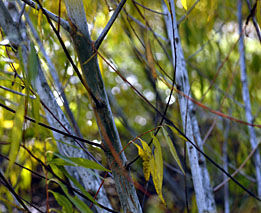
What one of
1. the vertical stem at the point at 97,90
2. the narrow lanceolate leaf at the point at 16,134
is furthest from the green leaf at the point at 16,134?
the vertical stem at the point at 97,90

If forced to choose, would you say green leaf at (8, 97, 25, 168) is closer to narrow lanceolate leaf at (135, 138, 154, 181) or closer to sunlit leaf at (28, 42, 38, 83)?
sunlit leaf at (28, 42, 38, 83)

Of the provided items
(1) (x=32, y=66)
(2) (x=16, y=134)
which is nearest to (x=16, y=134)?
(2) (x=16, y=134)

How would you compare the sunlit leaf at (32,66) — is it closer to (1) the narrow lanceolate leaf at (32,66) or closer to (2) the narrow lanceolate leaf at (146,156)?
(1) the narrow lanceolate leaf at (32,66)

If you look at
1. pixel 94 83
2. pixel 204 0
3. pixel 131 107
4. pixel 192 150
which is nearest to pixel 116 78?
pixel 131 107

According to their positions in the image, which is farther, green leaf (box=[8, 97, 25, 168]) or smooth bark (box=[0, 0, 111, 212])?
smooth bark (box=[0, 0, 111, 212])

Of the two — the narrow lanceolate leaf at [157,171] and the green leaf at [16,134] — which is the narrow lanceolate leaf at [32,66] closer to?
the green leaf at [16,134]

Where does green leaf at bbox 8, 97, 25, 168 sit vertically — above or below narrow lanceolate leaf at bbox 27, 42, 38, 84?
below

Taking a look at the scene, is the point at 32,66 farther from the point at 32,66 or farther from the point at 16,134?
the point at 16,134

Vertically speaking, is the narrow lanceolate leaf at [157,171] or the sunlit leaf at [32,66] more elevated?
the sunlit leaf at [32,66]

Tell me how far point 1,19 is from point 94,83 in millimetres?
251

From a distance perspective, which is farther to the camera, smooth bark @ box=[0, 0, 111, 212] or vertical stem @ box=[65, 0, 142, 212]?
smooth bark @ box=[0, 0, 111, 212]

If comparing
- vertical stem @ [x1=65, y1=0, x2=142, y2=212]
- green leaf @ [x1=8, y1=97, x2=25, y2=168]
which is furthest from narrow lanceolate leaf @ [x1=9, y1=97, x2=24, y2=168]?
vertical stem @ [x1=65, y1=0, x2=142, y2=212]

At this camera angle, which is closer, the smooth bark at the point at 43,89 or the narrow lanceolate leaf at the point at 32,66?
the narrow lanceolate leaf at the point at 32,66

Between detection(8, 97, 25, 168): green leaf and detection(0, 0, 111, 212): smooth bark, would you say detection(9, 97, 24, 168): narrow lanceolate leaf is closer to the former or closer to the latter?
detection(8, 97, 25, 168): green leaf
